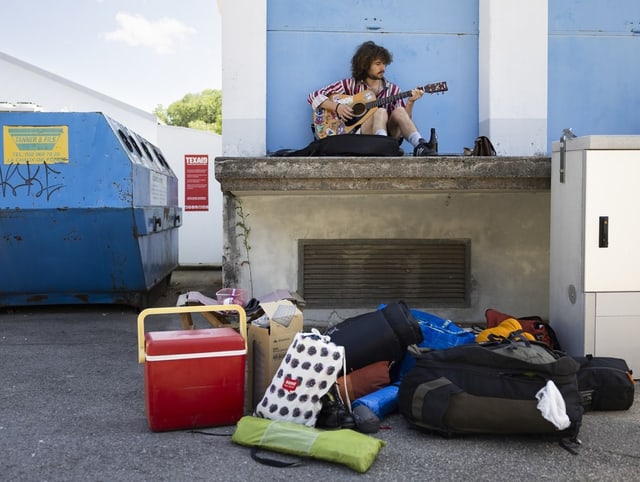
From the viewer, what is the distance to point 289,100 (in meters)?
7.08

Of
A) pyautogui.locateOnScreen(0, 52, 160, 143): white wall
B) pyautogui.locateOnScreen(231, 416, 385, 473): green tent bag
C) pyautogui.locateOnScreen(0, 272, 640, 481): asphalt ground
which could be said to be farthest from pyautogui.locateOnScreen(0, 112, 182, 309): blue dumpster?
pyautogui.locateOnScreen(0, 52, 160, 143): white wall

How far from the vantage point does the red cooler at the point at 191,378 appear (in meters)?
3.65

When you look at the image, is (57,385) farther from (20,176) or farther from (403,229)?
(403,229)

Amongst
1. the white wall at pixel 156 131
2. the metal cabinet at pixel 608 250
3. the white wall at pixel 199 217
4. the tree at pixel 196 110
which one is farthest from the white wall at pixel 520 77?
the tree at pixel 196 110

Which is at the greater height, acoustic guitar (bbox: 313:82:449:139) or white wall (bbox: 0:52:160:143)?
white wall (bbox: 0:52:160:143)

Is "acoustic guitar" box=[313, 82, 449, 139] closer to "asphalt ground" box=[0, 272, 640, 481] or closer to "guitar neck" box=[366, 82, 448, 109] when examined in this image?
"guitar neck" box=[366, 82, 448, 109]

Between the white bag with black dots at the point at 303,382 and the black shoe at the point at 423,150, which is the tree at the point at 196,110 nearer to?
the black shoe at the point at 423,150

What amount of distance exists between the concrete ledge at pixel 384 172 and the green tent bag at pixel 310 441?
2.43 meters

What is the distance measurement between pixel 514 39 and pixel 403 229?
2.05 meters

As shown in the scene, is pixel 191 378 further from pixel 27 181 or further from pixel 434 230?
pixel 27 181

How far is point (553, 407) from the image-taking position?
340 cm

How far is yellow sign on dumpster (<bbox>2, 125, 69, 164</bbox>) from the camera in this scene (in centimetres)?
684

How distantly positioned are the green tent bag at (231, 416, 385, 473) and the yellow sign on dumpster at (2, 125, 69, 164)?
4271mm

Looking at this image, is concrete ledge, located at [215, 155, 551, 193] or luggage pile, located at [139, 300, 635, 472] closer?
luggage pile, located at [139, 300, 635, 472]
